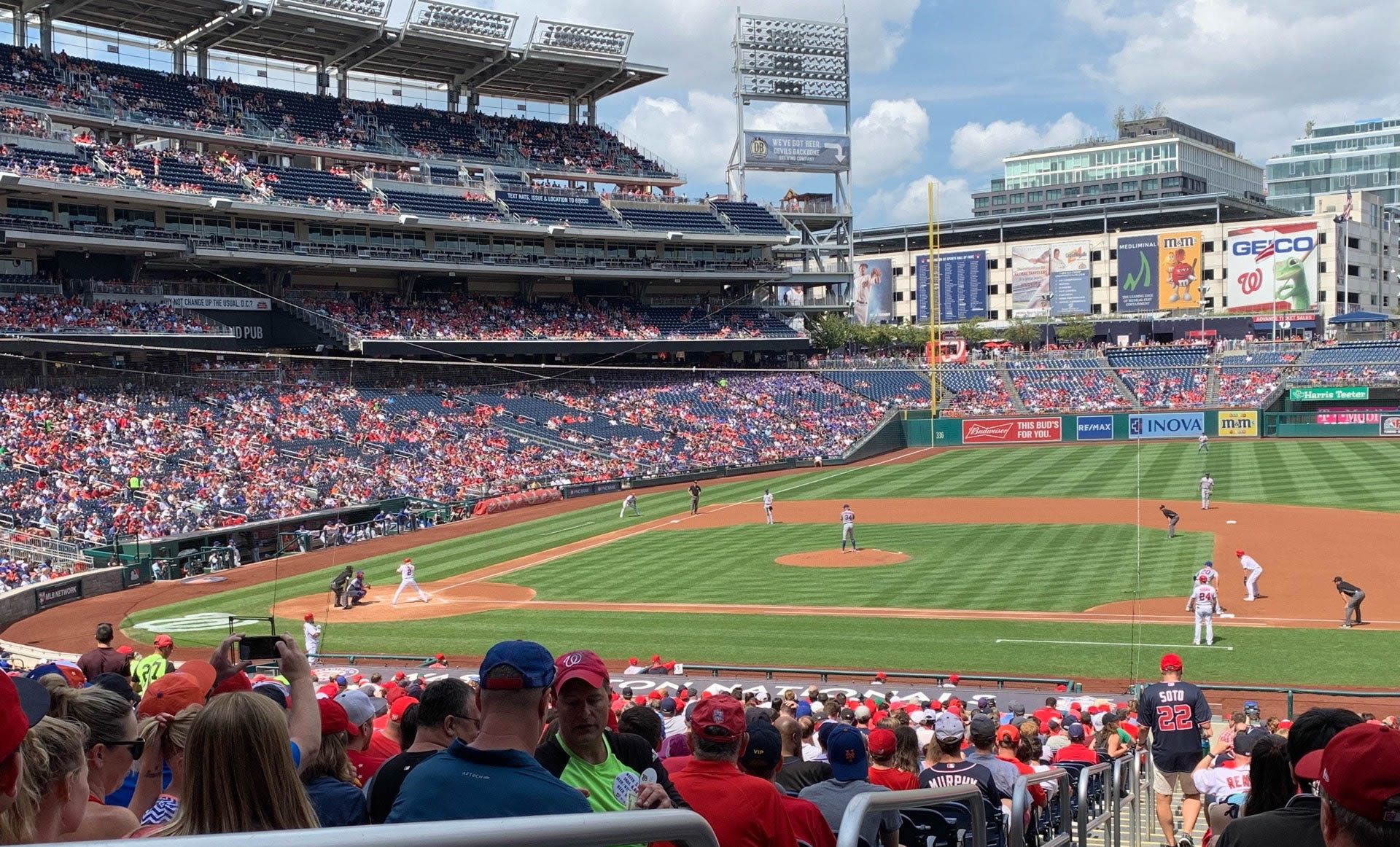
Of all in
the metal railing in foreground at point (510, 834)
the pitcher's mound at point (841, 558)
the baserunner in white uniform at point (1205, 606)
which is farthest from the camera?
the pitcher's mound at point (841, 558)

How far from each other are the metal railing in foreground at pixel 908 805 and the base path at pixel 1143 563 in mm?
19379

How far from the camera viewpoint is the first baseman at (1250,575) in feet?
86.2

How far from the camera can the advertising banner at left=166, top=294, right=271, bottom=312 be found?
171ft

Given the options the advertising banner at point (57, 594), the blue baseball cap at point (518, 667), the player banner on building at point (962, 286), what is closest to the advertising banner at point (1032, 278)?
the player banner on building at point (962, 286)

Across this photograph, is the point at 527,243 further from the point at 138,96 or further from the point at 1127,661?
the point at 1127,661

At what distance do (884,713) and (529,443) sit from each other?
40.7 metres

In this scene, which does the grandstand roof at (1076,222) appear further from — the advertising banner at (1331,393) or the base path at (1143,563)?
the base path at (1143,563)

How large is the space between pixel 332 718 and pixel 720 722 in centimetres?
186

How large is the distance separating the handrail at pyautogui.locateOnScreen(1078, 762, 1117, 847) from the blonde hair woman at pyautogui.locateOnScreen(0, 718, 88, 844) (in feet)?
Answer: 19.6

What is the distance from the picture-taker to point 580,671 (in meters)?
4.85

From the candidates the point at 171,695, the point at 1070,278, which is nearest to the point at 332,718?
the point at 171,695

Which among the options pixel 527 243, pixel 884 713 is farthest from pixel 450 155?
pixel 884 713

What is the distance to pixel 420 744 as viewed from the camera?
17.3 ft

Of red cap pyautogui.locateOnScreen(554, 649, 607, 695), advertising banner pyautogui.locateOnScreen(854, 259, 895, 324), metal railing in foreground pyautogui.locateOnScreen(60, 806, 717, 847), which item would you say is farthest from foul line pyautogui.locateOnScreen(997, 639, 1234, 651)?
advertising banner pyautogui.locateOnScreen(854, 259, 895, 324)
